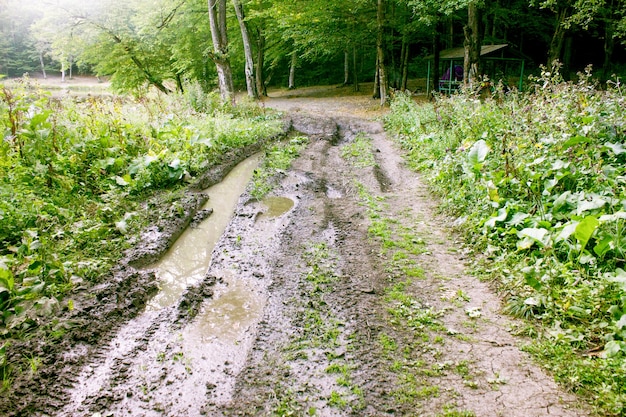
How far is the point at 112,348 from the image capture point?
11.5 ft

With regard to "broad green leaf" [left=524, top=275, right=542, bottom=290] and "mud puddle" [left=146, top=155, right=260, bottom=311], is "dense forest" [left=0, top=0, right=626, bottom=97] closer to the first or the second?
"mud puddle" [left=146, top=155, right=260, bottom=311]

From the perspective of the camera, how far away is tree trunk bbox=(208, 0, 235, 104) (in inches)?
594

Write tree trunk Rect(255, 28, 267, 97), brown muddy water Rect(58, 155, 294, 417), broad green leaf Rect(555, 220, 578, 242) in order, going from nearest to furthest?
brown muddy water Rect(58, 155, 294, 417) → broad green leaf Rect(555, 220, 578, 242) → tree trunk Rect(255, 28, 267, 97)

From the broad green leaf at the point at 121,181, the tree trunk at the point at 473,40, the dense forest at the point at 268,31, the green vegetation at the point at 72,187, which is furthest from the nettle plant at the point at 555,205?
the dense forest at the point at 268,31

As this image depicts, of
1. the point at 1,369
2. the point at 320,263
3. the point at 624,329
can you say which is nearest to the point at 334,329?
the point at 320,263

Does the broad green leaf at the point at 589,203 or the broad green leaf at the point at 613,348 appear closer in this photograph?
the broad green leaf at the point at 613,348

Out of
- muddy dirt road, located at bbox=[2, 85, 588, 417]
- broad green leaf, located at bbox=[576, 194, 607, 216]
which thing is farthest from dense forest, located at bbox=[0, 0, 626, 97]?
muddy dirt road, located at bbox=[2, 85, 588, 417]

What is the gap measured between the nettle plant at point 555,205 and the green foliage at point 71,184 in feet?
14.7

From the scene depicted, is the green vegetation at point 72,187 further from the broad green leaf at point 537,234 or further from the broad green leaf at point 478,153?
the broad green leaf at point 478,153

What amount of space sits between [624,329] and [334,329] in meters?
2.24

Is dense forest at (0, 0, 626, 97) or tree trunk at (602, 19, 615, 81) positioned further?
tree trunk at (602, 19, 615, 81)

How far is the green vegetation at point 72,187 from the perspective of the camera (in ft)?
12.8

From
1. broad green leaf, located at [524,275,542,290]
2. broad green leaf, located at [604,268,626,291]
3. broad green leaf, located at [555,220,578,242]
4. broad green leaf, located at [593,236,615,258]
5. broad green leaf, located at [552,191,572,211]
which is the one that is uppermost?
broad green leaf, located at [552,191,572,211]

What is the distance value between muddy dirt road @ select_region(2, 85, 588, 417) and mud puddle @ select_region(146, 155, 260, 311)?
0.59 ft
